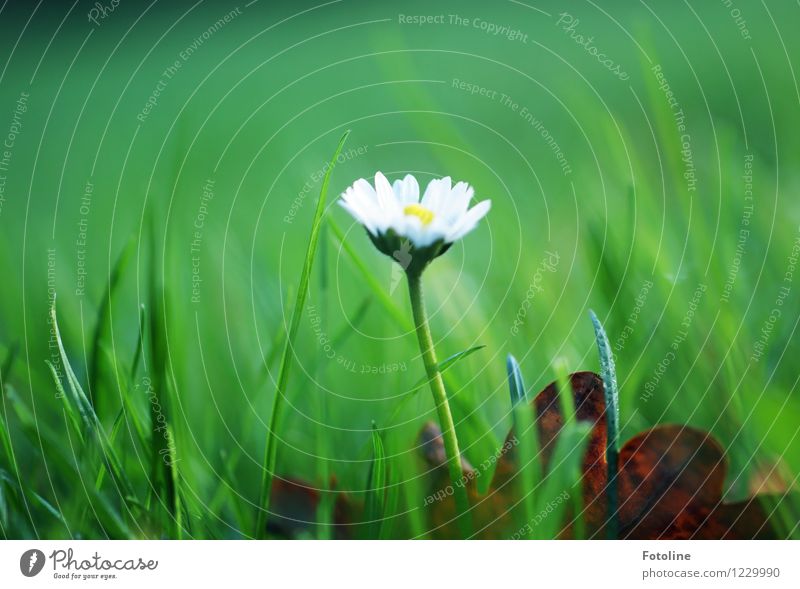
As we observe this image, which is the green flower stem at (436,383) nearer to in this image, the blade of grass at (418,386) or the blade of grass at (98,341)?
the blade of grass at (418,386)

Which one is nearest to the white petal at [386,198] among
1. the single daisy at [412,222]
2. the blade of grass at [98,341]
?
the single daisy at [412,222]

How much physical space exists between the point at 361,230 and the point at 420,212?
0.70 ft

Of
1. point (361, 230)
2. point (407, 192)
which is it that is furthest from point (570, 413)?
point (361, 230)

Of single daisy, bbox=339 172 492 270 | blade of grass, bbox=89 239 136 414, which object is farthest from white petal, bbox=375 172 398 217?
blade of grass, bbox=89 239 136 414

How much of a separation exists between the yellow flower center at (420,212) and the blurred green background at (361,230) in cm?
7

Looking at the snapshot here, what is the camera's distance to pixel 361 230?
0.56m

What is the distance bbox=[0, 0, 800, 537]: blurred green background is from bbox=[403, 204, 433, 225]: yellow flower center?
74mm

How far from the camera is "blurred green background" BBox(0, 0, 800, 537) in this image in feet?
1.35

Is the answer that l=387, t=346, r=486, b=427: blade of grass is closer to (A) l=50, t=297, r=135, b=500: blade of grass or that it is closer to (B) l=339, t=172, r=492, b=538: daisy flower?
(B) l=339, t=172, r=492, b=538: daisy flower

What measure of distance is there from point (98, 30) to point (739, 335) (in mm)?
451

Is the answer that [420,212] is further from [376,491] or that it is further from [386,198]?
[376,491]

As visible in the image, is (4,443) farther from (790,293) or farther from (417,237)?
(790,293)

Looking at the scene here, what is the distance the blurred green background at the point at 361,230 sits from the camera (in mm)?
413

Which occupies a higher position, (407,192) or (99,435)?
(407,192)
